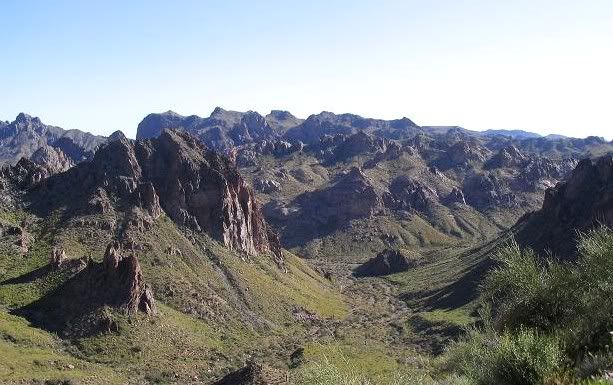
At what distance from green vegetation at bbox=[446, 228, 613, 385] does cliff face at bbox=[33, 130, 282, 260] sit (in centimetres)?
12817

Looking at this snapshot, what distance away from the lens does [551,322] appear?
4369cm

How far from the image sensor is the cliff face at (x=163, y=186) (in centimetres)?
16588

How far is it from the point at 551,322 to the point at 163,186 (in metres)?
149

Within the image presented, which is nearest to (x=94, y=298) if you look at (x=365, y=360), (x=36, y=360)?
(x=36, y=360)

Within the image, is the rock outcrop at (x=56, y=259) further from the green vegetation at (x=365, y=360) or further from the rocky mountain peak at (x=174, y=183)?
the green vegetation at (x=365, y=360)

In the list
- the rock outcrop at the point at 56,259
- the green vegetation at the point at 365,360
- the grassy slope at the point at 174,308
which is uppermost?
the rock outcrop at the point at 56,259

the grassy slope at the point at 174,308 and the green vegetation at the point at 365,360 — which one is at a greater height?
the grassy slope at the point at 174,308

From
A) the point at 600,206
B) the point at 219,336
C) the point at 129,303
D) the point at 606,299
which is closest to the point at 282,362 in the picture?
the point at 219,336

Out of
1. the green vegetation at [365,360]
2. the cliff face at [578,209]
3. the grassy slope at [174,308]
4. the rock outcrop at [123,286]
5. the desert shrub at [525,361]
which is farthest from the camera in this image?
the cliff face at [578,209]

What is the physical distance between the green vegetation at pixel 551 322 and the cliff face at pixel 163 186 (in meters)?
128

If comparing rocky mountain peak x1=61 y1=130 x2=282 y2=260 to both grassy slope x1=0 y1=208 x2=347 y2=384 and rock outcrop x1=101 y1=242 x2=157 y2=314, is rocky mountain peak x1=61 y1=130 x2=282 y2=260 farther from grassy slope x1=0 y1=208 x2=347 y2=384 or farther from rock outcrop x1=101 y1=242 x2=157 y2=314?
rock outcrop x1=101 y1=242 x2=157 y2=314

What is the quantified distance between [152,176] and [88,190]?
67.4ft

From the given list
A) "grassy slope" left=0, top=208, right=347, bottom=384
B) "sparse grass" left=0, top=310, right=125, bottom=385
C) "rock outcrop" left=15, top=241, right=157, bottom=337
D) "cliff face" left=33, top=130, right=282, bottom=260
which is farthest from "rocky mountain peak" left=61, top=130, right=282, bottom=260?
"sparse grass" left=0, top=310, right=125, bottom=385

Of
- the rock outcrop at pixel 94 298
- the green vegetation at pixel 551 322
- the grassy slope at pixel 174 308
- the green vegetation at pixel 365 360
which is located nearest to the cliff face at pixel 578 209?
the grassy slope at pixel 174 308
